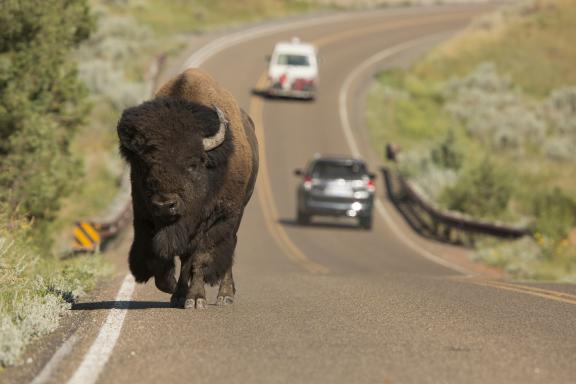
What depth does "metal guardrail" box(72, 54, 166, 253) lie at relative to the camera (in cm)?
2262

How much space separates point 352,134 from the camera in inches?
1914

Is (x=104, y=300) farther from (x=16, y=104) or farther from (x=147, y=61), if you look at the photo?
(x=147, y=61)

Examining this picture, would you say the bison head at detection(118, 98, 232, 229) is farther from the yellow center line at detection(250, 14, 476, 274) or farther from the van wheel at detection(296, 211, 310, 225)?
the van wheel at detection(296, 211, 310, 225)

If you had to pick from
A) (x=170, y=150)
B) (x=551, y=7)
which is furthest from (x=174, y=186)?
(x=551, y=7)

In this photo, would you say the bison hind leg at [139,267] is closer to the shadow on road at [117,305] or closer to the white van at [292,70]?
the shadow on road at [117,305]

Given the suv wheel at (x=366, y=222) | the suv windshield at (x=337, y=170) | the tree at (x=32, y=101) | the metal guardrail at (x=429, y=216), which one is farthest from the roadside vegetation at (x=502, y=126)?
the tree at (x=32, y=101)

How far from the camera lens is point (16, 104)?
780 inches

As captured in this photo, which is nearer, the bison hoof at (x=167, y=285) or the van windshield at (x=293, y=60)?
the bison hoof at (x=167, y=285)

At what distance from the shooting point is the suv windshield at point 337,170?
1273 inches

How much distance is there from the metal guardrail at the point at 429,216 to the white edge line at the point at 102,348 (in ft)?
57.1

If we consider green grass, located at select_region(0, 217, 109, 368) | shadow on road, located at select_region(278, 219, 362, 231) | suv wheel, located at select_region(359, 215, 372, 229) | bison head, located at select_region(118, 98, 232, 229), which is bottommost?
shadow on road, located at select_region(278, 219, 362, 231)

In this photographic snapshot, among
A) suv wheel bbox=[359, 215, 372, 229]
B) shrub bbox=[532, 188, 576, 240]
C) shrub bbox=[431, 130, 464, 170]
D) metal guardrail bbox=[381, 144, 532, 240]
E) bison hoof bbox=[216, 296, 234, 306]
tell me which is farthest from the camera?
shrub bbox=[431, 130, 464, 170]

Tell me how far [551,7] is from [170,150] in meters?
66.5

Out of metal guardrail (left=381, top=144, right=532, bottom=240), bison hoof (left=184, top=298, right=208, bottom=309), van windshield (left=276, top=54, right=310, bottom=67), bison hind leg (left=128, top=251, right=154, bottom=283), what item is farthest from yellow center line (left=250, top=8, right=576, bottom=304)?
bison hind leg (left=128, top=251, right=154, bottom=283)
